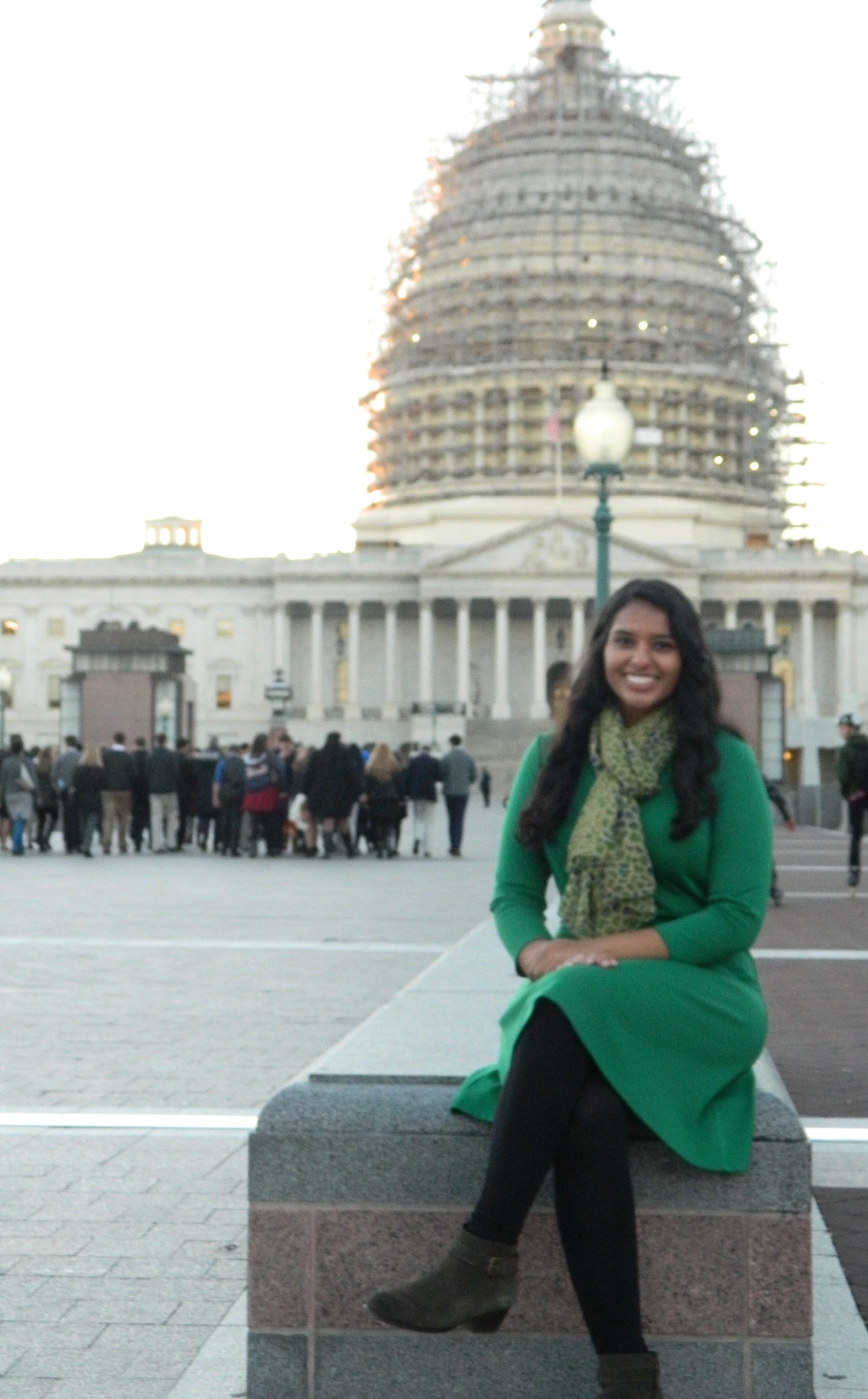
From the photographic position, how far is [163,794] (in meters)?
33.8

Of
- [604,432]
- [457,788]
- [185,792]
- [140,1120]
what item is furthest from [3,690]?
[140,1120]

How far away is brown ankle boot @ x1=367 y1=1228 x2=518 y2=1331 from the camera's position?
15.4ft

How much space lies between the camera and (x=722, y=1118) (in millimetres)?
4746

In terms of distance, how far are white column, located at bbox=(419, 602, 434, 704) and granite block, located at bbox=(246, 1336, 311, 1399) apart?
101 m

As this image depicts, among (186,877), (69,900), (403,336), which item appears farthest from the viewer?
(403,336)

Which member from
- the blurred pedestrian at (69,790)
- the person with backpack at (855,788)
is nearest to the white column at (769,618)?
the blurred pedestrian at (69,790)

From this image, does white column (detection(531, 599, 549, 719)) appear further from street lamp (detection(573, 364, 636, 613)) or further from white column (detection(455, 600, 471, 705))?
street lamp (detection(573, 364, 636, 613))

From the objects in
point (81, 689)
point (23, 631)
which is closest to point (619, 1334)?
point (81, 689)

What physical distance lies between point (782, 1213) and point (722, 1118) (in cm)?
24

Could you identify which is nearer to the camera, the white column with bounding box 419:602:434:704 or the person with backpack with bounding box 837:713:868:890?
the person with backpack with bounding box 837:713:868:890

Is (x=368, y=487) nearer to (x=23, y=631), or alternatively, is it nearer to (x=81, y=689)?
(x=23, y=631)

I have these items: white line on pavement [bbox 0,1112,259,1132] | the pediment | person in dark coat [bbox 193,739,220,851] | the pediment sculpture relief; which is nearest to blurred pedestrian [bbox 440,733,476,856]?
person in dark coat [bbox 193,739,220,851]

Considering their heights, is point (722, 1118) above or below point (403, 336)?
below

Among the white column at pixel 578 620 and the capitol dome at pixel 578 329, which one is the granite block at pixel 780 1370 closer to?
the white column at pixel 578 620
